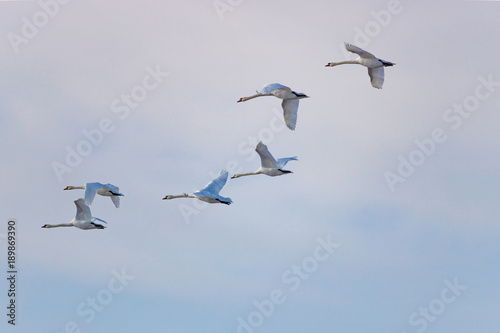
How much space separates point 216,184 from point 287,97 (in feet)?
18.5

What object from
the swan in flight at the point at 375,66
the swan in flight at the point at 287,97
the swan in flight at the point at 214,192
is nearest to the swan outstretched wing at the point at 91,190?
the swan in flight at the point at 214,192

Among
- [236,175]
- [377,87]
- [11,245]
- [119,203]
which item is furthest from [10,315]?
[377,87]

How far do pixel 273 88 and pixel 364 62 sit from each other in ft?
21.8

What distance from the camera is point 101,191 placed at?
6562 centimetres

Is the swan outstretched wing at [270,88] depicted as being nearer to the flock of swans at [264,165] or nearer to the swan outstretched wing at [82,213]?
the flock of swans at [264,165]

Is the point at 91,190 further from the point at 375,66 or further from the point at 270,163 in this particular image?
the point at 375,66

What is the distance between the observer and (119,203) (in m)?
68.2

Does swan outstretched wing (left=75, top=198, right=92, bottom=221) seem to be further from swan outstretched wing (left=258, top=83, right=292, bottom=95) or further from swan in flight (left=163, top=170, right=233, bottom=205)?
swan outstretched wing (left=258, top=83, right=292, bottom=95)

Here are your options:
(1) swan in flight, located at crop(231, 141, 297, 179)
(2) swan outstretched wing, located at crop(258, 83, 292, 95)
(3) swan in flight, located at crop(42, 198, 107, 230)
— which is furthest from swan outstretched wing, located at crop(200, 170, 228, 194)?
(3) swan in flight, located at crop(42, 198, 107, 230)

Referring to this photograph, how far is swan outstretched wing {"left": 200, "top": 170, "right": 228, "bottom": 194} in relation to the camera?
63.3 meters

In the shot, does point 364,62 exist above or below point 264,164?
above

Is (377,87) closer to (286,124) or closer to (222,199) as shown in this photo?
(286,124)

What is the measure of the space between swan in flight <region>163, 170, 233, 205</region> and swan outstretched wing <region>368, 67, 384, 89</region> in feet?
29.0

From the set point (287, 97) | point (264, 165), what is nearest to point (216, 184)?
point (264, 165)
